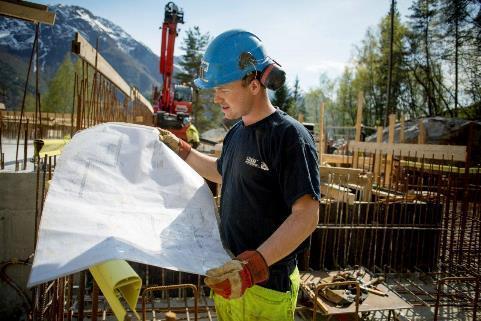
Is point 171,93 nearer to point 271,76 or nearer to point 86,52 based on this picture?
point 86,52

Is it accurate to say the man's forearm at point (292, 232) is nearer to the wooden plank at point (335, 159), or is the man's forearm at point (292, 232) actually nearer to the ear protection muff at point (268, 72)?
the ear protection muff at point (268, 72)

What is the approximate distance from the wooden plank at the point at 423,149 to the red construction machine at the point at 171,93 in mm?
6265

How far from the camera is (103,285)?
1472 mm

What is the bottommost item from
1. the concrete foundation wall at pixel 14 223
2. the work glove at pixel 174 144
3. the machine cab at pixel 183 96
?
the concrete foundation wall at pixel 14 223

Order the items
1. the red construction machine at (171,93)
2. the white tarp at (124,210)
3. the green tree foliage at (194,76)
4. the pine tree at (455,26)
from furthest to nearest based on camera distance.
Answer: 1. the green tree foliage at (194,76)
2. the pine tree at (455,26)
3. the red construction machine at (171,93)
4. the white tarp at (124,210)

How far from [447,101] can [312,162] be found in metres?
38.2

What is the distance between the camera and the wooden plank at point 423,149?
760 cm

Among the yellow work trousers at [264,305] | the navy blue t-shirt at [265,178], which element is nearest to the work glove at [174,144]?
the navy blue t-shirt at [265,178]

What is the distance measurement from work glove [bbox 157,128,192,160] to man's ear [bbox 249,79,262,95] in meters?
0.89

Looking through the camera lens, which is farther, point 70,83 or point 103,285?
point 70,83

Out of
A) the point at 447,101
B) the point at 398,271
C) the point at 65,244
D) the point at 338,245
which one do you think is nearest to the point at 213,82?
the point at 65,244

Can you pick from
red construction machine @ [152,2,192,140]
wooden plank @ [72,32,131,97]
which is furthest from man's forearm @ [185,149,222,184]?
red construction machine @ [152,2,192,140]

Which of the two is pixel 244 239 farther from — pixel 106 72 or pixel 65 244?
pixel 106 72

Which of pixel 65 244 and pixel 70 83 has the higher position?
pixel 70 83
